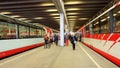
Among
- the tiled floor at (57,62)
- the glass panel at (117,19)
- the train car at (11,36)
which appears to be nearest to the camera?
the glass panel at (117,19)

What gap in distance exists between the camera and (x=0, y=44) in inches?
526

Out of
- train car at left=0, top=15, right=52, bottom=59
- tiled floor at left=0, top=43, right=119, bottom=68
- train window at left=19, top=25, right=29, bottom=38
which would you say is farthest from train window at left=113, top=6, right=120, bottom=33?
train window at left=19, top=25, right=29, bottom=38

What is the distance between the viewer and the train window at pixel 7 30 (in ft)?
46.0

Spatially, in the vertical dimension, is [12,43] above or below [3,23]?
below

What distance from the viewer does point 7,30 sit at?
14977 mm

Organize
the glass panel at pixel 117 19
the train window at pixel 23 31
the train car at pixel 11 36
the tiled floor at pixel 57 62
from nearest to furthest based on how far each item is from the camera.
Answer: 1. the glass panel at pixel 117 19
2. the tiled floor at pixel 57 62
3. the train car at pixel 11 36
4. the train window at pixel 23 31

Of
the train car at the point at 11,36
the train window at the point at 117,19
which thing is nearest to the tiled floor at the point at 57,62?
the train car at the point at 11,36

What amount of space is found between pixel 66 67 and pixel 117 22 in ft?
10.7

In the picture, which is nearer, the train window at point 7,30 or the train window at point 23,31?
the train window at point 7,30

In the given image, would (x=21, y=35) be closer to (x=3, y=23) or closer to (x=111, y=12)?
(x=3, y=23)

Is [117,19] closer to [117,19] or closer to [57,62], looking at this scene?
[117,19]

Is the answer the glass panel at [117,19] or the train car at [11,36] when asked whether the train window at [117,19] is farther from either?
the train car at [11,36]

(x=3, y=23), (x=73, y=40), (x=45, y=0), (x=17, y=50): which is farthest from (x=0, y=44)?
(x=45, y=0)

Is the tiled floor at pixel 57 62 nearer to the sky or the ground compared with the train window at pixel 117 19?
nearer to the ground
